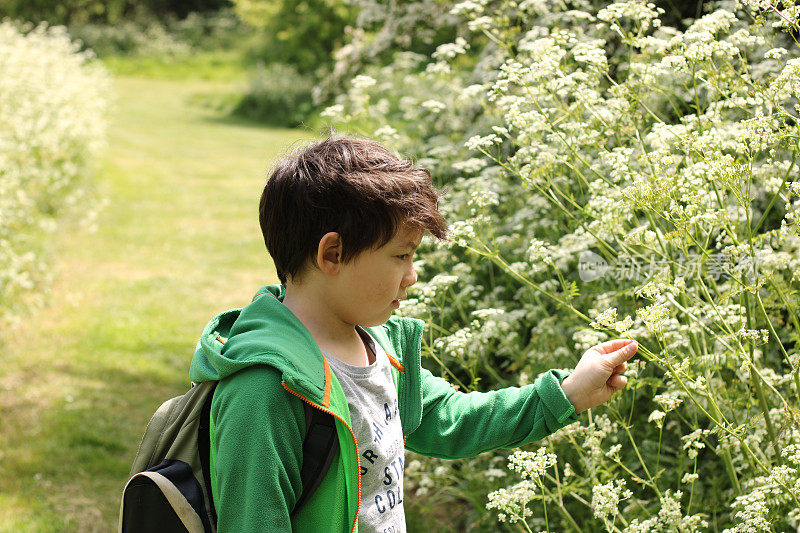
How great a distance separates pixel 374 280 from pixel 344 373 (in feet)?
0.68

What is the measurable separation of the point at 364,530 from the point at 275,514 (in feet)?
1.00

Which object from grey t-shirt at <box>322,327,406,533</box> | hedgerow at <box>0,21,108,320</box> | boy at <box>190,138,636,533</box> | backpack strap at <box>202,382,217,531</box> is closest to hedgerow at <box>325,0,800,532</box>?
boy at <box>190,138,636,533</box>

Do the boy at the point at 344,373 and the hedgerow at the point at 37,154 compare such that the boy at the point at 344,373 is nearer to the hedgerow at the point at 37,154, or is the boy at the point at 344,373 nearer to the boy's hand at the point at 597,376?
the boy's hand at the point at 597,376

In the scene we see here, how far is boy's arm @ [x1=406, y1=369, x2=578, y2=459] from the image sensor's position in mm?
1936

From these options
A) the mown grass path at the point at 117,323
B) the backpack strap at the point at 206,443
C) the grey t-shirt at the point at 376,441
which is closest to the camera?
the backpack strap at the point at 206,443

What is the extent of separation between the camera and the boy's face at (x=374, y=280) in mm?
1724

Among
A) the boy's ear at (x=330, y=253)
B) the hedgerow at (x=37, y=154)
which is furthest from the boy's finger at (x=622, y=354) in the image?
the hedgerow at (x=37, y=154)

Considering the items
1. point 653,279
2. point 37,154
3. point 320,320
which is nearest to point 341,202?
point 320,320

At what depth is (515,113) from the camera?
2594mm

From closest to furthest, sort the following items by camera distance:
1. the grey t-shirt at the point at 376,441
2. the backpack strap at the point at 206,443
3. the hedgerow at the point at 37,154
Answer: the backpack strap at the point at 206,443 < the grey t-shirt at the point at 376,441 < the hedgerow at the point at 37,154

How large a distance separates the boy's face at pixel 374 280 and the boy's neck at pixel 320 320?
0.04 metres

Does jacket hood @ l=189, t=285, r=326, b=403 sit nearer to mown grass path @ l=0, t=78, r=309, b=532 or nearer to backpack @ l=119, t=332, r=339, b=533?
backpack @ l=119, t=332, r=339, b=533

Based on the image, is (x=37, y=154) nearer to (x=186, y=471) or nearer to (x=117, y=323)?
(x=117, y=323)

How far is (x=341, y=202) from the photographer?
1.71 meters
